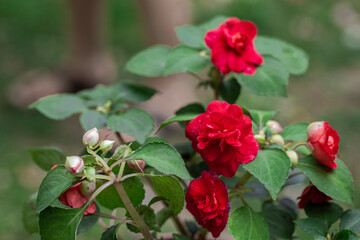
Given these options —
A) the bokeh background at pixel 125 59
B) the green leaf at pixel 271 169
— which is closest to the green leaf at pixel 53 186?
the green leaf at pixel 271 169

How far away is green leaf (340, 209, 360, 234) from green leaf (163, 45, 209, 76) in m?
0.32

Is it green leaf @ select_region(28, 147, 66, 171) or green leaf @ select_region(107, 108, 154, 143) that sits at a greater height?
green leaf @ select_region(107, 108, 154, 143)

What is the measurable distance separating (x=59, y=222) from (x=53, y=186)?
0.05 metres

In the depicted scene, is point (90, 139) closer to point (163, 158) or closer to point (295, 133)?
point (163, 158)

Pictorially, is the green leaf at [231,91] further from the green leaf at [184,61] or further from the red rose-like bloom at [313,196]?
the red rose-like bloom at [313,196]

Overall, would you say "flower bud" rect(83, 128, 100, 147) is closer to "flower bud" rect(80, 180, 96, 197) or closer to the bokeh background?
"flower bud" rect(80, 180, 96, 197)

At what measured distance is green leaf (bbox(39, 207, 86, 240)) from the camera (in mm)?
618

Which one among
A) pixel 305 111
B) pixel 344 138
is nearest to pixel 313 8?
pixel 305 111

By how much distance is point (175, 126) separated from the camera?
2613 mm

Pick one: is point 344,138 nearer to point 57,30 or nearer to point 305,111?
point 305,111

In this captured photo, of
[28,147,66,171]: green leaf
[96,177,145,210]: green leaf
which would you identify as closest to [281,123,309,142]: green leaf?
[96,177,145,210]: green leaf

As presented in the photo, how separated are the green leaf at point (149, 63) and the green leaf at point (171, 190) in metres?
0.26

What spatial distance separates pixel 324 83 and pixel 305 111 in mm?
358

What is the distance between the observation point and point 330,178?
708 mm
